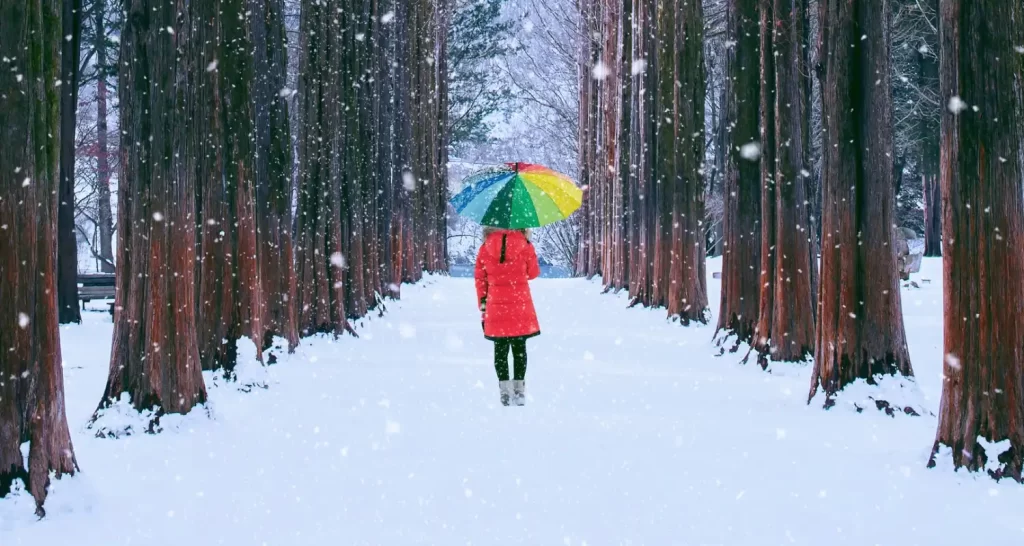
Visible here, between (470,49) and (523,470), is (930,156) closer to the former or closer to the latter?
(470,49)

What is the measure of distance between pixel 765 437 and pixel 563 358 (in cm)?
533

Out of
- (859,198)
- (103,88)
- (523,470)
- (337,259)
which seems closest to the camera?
(523,470)

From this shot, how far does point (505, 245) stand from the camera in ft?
29.5

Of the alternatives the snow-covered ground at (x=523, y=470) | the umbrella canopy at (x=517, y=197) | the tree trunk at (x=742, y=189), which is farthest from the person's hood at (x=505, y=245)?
→ the tree trunk at (x=742, y=189)

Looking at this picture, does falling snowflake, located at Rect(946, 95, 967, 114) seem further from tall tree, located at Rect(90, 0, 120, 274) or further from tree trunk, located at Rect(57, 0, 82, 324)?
tall tree, located at Rect(90, 0, 120, 274)

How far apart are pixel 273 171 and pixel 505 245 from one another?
14.1ft

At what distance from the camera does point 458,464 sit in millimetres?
6477

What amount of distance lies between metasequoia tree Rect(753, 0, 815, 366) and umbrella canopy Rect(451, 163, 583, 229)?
7.42 ft

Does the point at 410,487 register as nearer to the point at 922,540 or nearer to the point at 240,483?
the point at 240,483

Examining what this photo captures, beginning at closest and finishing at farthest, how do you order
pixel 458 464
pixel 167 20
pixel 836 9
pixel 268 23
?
pixel 458 464, pixel 167 20, pixel 836 9, pixel 268 23

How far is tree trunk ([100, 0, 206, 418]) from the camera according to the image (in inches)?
284

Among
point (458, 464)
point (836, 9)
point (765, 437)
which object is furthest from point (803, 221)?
point (458, 464)

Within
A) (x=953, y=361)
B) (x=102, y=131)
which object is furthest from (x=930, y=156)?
(x=953, y=361)

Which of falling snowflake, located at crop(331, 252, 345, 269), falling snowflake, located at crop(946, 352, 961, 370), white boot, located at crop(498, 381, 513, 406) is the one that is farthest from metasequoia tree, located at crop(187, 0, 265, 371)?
falling snowflake, located at crop(946, 352, 961, 370)
